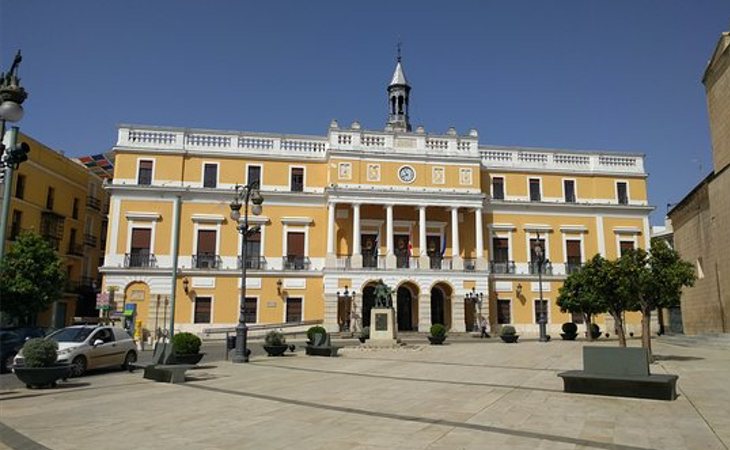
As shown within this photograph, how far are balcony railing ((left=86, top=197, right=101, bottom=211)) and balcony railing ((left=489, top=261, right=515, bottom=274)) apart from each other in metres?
30.7

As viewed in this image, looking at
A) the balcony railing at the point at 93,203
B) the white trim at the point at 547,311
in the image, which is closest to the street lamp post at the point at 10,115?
the white trim at the point at 547,311

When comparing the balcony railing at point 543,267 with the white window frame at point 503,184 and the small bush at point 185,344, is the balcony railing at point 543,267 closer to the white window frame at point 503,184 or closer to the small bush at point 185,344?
the white window frame at point 503,184

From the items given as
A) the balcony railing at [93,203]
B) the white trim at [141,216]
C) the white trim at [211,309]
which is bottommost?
the white trim at [211,309]

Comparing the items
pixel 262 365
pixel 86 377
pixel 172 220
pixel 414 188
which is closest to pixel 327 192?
pixel 414 188

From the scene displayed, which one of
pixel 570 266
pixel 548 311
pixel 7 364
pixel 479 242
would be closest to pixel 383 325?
pixel 479 242

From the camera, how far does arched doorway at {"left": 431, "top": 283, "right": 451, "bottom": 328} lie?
122 feet

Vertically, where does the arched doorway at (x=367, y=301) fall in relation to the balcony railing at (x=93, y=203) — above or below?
below

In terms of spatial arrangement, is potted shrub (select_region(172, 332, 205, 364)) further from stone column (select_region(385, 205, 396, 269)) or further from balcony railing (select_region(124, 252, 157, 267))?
stone column (select_region(385, 205, 396, 269))

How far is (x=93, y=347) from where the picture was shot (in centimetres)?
1463

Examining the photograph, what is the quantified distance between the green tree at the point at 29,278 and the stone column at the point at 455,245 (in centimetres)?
2359

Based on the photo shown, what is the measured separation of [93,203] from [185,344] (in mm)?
32942

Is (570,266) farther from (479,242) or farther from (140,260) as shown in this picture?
(140,260)

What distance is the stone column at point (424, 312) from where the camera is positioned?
1384 inches

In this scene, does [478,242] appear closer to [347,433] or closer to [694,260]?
[694,260]
